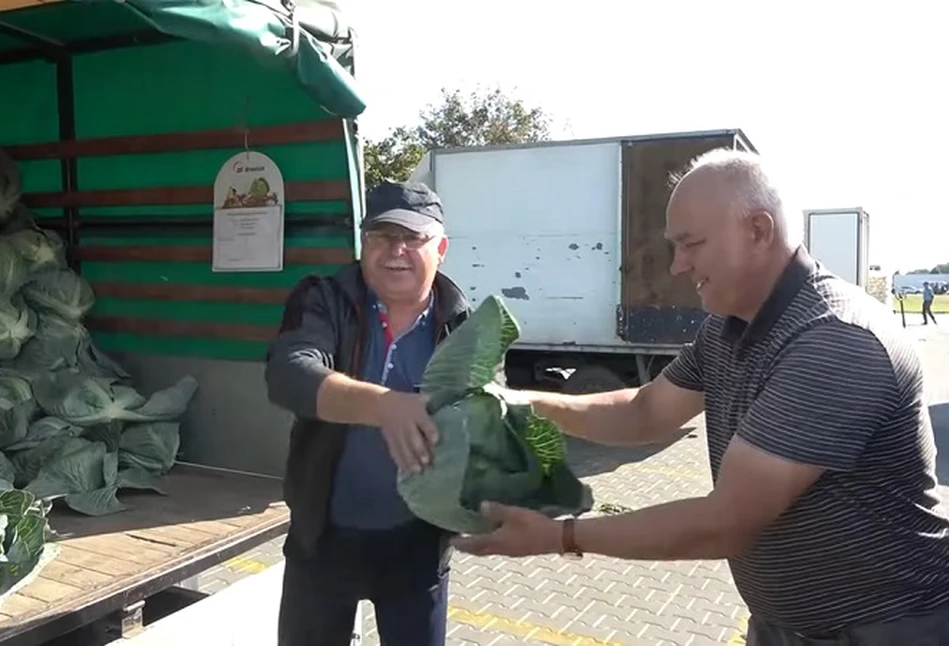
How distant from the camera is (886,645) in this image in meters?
2.10

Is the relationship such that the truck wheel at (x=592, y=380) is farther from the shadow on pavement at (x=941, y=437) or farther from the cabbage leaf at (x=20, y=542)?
the cabbage leaf at (x=20, y=542)

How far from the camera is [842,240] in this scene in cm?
1560

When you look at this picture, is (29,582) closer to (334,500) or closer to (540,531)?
(334,500)

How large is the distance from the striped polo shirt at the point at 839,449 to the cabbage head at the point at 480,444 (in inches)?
19.6

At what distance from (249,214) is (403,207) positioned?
4.76ft

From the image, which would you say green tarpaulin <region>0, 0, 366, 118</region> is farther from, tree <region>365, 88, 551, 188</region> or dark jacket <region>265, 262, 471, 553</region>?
tree <region>365, 88, 551, 188</region>

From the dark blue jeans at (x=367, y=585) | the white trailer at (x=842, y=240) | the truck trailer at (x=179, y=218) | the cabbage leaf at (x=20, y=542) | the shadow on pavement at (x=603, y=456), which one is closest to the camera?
the cabbage leaf at (x=20, y=542)

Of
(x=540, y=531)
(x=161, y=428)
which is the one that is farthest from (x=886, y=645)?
(x=161, y=428)

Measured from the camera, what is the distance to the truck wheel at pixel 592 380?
10.2 metres

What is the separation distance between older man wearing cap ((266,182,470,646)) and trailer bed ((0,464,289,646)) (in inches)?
16.9

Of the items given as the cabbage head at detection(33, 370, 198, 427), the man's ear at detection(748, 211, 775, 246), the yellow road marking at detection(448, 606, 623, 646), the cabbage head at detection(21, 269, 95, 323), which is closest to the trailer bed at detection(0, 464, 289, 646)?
the cabbage head at detection(33, 370, 198, 427)

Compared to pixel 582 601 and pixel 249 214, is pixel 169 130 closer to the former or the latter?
pixel 249 214

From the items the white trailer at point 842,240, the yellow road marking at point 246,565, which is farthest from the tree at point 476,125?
the yellow road marking at point 246,565

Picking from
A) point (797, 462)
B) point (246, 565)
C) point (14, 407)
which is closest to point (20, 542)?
point (14, 407)
